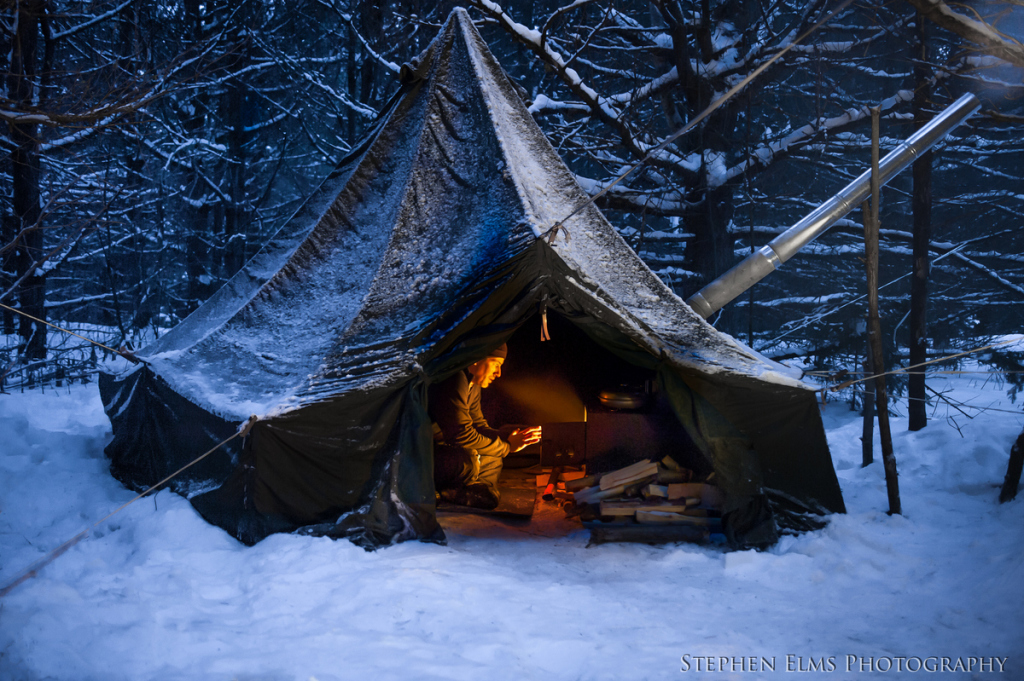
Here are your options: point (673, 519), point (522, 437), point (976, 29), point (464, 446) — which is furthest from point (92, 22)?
point (976, 29)

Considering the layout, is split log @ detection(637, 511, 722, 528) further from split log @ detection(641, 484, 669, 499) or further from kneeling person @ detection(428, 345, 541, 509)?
kneeling person @ detection(428, 345, 541, 509)

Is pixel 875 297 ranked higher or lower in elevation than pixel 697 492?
higher

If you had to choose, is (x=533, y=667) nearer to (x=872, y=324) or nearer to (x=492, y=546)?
(x=492, y=546)

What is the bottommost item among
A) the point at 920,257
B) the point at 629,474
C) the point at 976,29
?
the point at 629,474

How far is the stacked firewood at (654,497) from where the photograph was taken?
15.5 feet

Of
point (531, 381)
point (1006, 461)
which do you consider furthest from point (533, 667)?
point (1006, 461)

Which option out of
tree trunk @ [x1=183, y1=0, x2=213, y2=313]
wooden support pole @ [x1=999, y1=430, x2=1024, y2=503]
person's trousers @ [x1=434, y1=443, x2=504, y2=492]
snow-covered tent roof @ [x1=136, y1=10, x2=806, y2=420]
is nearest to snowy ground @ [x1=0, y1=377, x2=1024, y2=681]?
wooden support pole @ [x1=999, y1=430, x2=1024, y2=503]

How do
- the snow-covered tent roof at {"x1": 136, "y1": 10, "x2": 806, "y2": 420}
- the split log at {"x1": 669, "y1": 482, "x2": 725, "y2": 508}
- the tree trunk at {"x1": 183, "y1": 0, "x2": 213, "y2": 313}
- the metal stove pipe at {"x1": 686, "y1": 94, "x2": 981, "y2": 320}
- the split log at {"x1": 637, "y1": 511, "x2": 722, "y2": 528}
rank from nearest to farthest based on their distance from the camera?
the snow-covered tent roof at {"x1": 136, "y1": 10, "x2": 806, "y2": 420}, the split log at {"x1": 637, "y1": 511, "x2": 722, "y2": 528}, the split log at {"x1": 669, "y1": 482, "x2": 725, "y2": 508}, the metal stove pipe at {"x1": 686, "y1": 94, "x2": 981, "y2": 320}, the tree trunk at {"x1": 183, "y1": 0, "x2": 213, "y2": 313}

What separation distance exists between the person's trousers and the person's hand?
0.64 metres

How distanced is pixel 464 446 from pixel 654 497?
1.63m

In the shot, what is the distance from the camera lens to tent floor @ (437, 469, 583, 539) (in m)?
4.82

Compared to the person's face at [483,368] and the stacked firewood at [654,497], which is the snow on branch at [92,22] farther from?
the stacked firewood at [654,497]

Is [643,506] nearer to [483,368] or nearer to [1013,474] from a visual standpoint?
[483,368]

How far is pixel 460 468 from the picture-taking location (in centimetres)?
532
